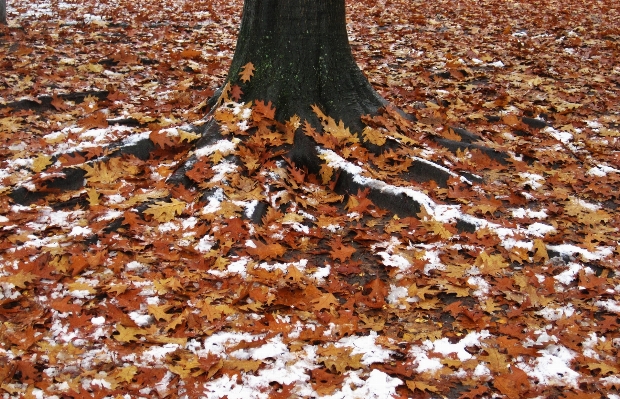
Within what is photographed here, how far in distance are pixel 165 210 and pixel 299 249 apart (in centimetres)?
119

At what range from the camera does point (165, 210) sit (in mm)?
4453

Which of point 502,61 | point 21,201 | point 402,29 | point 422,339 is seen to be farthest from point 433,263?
point 402,29

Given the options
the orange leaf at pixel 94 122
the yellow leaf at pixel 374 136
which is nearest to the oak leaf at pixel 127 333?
the yellow leaf at pixel 374 136

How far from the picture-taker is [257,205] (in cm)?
452

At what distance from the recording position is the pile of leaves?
3.10 meters

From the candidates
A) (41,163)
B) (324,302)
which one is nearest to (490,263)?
(324,302)

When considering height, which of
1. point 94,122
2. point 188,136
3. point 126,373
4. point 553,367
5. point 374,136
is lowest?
point 126,373

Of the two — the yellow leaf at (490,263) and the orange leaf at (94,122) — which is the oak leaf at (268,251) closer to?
the yellow leaf at (490,263)

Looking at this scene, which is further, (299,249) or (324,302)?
(299,249)

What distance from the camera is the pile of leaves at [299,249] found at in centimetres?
310

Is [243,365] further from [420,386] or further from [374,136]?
[374,136]

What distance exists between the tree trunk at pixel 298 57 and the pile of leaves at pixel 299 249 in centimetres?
17

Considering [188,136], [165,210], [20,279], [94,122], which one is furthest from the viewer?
[94,122]

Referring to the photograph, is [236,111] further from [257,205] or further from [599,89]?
[599,89]
